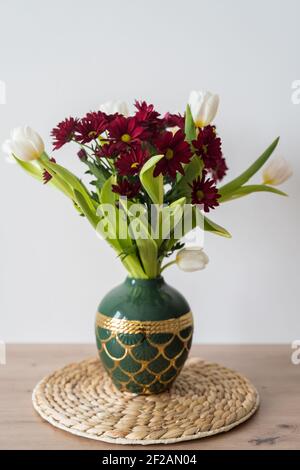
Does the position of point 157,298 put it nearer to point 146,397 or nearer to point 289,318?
point 146,397

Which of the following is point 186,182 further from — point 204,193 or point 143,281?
point 143,281

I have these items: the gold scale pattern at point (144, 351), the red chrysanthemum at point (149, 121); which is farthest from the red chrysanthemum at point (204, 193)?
the gold scale pattern at point (144, 351)

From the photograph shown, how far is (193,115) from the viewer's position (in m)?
0.99

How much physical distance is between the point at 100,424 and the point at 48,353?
401 mm

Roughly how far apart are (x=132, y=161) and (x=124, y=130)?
5cm

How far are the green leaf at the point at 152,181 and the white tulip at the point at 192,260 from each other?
13 cm

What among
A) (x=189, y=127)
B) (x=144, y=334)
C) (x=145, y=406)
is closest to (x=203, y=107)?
(x=189, y=127)

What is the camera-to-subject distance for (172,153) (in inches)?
34.5

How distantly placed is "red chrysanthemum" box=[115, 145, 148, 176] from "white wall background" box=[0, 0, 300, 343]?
405 mm

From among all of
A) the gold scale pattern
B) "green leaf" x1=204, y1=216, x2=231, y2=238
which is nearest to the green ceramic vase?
the gold scale pattern

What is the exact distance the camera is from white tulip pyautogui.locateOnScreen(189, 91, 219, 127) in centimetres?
99

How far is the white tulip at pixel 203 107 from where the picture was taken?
0.99 meters

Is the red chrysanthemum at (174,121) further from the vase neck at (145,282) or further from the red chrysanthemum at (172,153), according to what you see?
the vase neck at (145,282)

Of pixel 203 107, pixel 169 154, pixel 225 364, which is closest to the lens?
pixel 169 154
